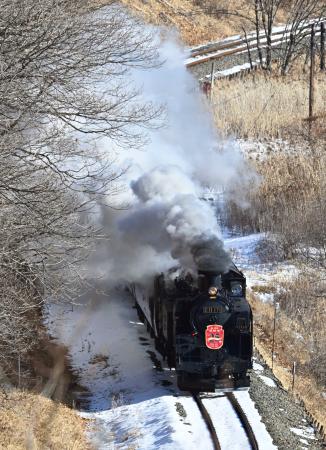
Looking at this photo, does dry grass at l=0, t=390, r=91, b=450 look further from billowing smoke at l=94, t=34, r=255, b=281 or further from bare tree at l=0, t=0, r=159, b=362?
billowing smoke at l=94, t=34, r=255, b=281

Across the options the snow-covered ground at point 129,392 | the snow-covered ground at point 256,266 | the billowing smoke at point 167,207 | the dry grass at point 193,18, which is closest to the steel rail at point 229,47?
the dry grass at point 193,18

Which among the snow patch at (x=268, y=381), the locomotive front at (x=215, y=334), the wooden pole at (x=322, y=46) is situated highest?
the wooden pole at (x=322, y=46)

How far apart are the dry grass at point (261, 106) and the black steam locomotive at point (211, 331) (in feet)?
57.1

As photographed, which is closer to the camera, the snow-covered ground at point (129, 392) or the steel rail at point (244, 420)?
the steel rail at point (244, 420)

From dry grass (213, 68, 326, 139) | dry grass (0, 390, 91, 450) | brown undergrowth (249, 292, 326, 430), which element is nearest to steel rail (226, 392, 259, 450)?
brown undergrowth (249, 292, 326, 430)

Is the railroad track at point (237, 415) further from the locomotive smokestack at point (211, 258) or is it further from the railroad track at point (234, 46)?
the railroad track at point (234, 46)

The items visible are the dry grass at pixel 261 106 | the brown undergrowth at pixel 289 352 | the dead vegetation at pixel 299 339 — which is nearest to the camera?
the brown undergrowth at pixel 289 352

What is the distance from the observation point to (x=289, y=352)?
17219 mm

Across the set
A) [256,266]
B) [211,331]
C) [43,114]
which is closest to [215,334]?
[211,331]

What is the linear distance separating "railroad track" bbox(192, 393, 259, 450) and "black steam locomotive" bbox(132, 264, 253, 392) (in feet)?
0.73

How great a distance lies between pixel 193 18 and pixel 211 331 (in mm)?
33622

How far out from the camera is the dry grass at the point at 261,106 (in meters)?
29.4

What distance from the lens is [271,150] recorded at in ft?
92.9

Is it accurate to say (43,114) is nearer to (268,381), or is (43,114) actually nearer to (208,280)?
(208,280)
